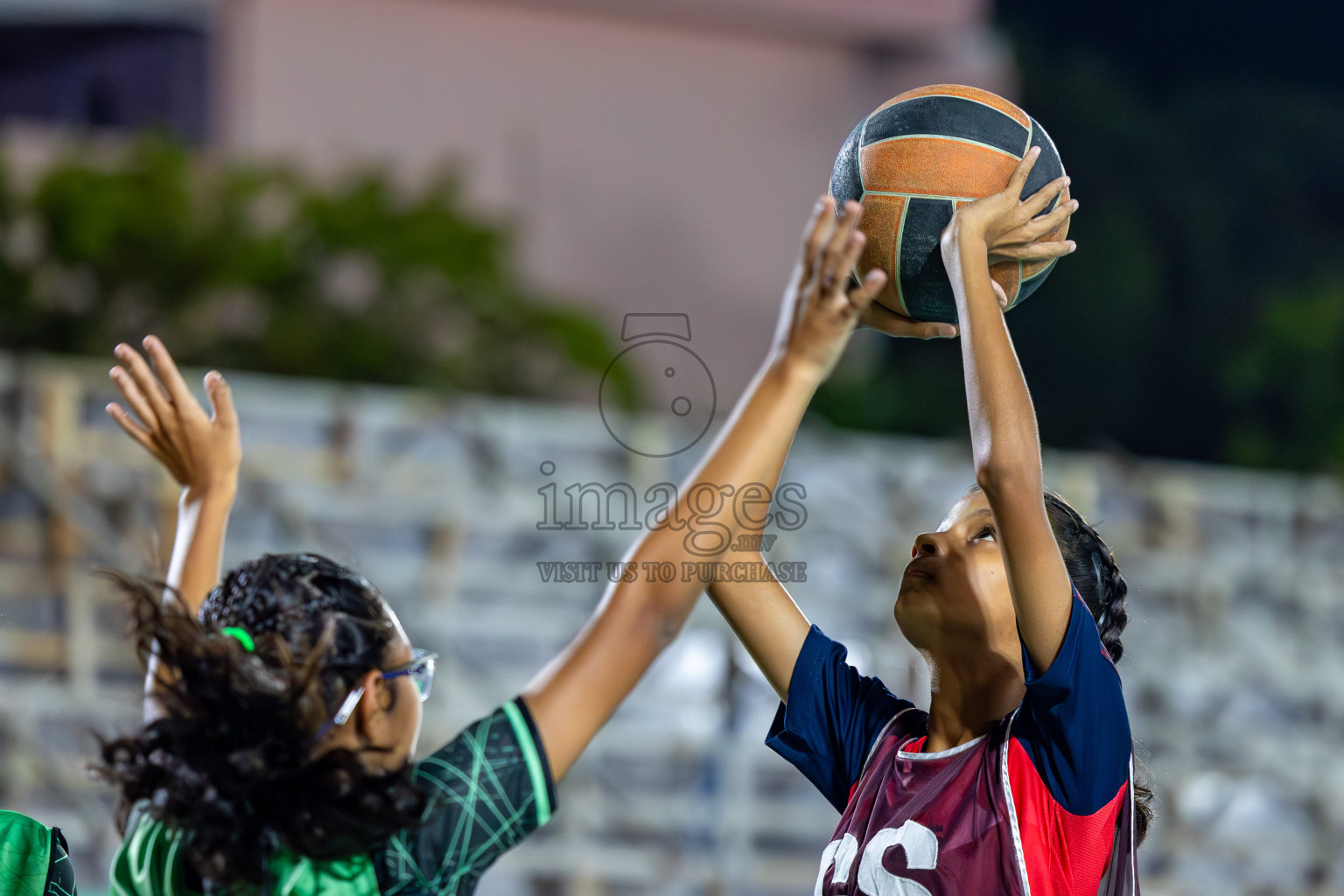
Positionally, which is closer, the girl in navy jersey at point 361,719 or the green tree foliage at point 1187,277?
the girl in navy jersey at point 361,719

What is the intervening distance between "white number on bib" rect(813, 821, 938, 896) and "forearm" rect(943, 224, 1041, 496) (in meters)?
0.46

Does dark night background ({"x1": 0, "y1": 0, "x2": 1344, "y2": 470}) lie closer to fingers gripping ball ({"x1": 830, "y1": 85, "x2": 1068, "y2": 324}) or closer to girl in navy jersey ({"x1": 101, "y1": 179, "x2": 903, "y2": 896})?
fingers gripping ball ({"x1": 830, "y1": 85, "x2": 1068, "y2": 324})

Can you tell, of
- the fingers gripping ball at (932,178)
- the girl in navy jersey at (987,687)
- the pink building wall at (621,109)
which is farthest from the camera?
the pink building wall at (621,109)

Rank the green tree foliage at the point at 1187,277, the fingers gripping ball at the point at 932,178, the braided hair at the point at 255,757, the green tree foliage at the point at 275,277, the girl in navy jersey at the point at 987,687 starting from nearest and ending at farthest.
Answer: the braided hair at the point at 255,757 → the girl in navy jersey at the point at 987,687 → the fingers gripping ball at the point at 932,178 → the green tree foliage at the point at 275,277 → the green tree foliage at the point at 1187,277

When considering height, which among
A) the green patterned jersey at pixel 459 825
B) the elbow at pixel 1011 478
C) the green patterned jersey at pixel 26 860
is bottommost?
the green patterned jersey at pixel 26 860

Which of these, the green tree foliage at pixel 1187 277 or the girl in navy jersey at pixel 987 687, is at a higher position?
the green tree foliage at pixel 1187 277

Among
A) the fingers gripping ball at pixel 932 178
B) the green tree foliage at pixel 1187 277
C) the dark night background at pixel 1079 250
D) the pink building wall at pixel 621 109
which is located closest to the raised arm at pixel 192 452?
the fingers gripping ball at pixel 932 178

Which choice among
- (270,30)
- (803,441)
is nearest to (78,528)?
(803,441)

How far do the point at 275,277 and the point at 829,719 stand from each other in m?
8.51

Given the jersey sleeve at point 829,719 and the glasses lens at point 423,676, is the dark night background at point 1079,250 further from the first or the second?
the glasses lens at point 423,676

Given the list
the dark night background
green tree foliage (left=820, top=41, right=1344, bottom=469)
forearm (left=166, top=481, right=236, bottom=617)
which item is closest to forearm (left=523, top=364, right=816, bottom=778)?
forearm (left=166, top=481, right=236, bottom=617)

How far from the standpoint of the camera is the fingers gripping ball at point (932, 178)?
2113mm

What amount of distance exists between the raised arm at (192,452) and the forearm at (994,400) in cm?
100

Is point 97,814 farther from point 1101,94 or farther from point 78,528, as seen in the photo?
point 1101,94
